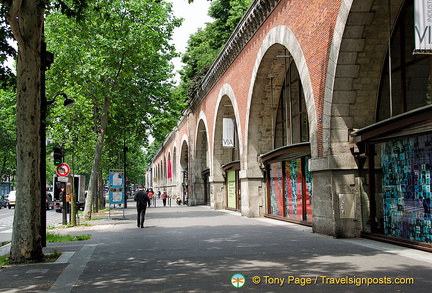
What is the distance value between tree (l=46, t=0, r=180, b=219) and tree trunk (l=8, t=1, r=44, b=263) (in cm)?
1229

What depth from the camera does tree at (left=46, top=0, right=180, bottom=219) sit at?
77.6 feet

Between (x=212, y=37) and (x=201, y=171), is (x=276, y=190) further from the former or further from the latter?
(x=212, y=37)

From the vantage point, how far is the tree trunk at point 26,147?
9.84 meters

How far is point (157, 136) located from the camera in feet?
103

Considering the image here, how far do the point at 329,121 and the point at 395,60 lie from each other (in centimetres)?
236

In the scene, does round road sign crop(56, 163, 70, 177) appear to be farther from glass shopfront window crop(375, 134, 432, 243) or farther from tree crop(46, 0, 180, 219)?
glass shopfront window crop(375, 134, 432, 243)

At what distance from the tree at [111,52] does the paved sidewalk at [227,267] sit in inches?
505

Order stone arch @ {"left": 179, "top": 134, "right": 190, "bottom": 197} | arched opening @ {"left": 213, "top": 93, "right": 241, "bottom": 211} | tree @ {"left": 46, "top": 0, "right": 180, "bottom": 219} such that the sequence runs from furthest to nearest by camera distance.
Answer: stone arch @ {"left": 179, "top": 134, "right": 190, "bottom": 197} < arched opening @ {"left": 213, "top": 93, "right": 241, "bottom": 211} < tree @ {"left": 46, "top": 0, "right": 180, "bottom": 219}

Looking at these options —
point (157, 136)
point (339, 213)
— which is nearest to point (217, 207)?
point (157, 136)

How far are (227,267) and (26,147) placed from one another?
4.88m

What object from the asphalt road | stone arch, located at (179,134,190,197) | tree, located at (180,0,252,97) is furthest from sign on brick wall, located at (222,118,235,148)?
stone arch, located at (179,134,190,197)

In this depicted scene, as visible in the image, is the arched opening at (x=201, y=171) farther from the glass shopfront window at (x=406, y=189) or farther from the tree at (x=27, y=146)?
the tree at (x=27, y=146)

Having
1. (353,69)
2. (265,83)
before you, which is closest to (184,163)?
(265,83)

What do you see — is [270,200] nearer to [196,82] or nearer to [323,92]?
[323,92]
